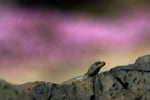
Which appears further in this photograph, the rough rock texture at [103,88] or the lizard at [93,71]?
the lizard at [93,71]

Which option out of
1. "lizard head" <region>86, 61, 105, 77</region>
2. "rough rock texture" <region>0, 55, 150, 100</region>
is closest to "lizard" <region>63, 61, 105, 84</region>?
"lizard head" <region>86, 61, 105, 77</region>

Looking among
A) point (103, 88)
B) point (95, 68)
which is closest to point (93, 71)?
point (95, 68)

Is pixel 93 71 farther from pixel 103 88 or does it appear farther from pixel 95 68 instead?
pixel 103 88

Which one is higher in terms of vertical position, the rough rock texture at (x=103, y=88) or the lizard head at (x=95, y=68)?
the lizard head at (x=95, y=68)

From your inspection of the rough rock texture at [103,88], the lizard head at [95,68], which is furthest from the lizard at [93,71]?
the rough rock texture at [103,88]

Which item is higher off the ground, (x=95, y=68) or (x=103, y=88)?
(x=95, y=68)

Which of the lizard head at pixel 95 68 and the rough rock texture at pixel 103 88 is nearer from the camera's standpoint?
the rough rock texture at pixel 103 88

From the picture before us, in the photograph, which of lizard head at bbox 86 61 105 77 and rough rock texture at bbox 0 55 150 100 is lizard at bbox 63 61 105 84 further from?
rough rock texture at bbox 0 55 150 100

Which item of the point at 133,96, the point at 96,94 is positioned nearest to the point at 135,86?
the point at 133,96

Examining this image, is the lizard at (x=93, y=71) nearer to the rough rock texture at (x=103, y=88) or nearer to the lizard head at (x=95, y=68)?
A: the lizard head at (x=95, y=68)
